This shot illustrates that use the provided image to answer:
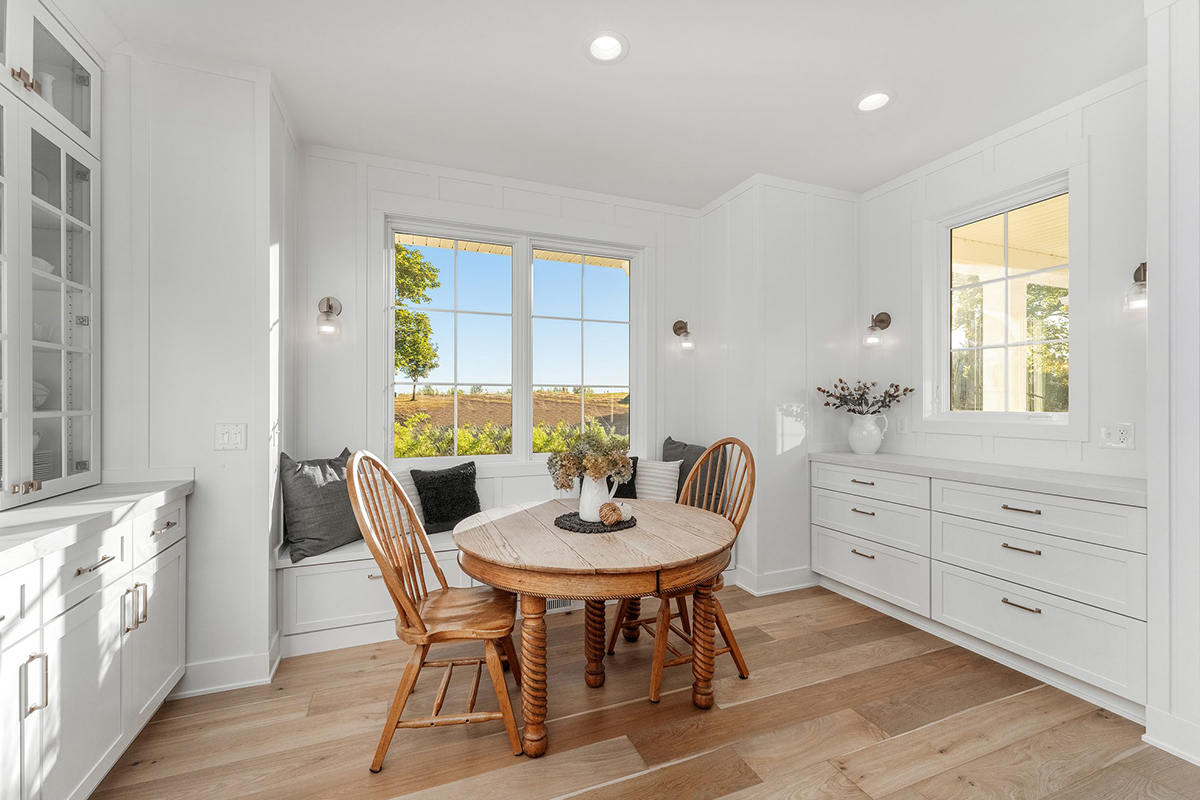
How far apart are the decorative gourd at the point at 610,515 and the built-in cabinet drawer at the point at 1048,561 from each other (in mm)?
1722

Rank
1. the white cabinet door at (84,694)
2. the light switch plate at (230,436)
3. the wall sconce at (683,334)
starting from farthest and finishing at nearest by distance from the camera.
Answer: the wall sconce at (683,334) < the light switch plate at (230,436) < the white cabinet door at (84,694)

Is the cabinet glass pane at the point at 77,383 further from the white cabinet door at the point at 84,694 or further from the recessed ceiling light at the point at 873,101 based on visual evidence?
the recessed ceiling light at the point at 873,101

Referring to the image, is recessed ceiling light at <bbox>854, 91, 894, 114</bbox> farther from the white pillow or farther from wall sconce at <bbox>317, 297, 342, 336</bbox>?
wall sconce at <bbox>317, 297, 342, 336</bbox>

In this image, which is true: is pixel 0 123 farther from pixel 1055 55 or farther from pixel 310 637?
pixel 1055 55

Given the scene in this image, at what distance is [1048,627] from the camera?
2.25 metres

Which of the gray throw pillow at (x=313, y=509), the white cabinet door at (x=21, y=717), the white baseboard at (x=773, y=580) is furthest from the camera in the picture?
the white baseboard at (x=773, y=580)

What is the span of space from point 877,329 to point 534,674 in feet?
9.85

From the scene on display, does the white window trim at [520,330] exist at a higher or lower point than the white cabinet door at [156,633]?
higher

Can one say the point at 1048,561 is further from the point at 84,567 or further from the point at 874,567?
the point at 84,567

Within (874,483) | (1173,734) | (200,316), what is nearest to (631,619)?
(874,483)

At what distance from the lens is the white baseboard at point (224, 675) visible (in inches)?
87.2

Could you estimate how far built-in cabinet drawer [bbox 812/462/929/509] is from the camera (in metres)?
2.81

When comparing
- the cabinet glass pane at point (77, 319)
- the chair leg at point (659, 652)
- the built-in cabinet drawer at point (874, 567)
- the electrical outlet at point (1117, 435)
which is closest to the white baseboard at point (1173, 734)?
the built-in cabinet drawer at point (874, 567)

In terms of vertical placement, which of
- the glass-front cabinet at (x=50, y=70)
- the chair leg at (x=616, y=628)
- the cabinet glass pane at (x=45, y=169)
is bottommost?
the chair leg at (x=616, y=628)
